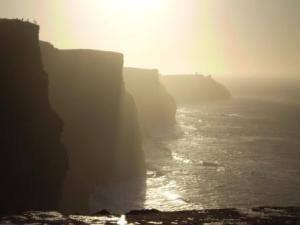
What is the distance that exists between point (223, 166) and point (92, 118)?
21572mm

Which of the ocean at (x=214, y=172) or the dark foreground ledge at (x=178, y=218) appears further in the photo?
the ocean at (x=214, y=172)

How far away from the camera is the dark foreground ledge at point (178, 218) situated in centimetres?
921

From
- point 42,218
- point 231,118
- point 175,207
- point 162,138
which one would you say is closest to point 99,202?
point 175,207

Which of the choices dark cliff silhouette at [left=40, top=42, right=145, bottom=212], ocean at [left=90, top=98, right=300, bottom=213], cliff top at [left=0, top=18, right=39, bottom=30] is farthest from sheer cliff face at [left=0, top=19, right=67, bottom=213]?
ocean at [left=90, top=98, right=300, bottom=213]

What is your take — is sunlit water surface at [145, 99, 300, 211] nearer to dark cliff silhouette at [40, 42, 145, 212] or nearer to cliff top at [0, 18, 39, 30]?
dark cliff silhouette at [40, 42, 145, 212]

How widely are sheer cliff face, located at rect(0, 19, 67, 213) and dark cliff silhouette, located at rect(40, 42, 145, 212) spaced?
10.6 metres

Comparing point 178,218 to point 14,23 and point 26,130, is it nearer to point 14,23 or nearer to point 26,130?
point 26,130

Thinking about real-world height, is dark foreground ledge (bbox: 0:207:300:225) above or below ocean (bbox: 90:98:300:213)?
above

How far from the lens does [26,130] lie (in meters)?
35.0

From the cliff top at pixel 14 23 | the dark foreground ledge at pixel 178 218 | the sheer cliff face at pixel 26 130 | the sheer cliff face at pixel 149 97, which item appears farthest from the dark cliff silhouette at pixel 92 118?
the sheer cliff face at pixel 149 97

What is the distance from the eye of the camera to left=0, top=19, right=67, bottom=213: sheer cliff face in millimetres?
31984

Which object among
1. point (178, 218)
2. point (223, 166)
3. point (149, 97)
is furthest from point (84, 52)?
point (149, 97)

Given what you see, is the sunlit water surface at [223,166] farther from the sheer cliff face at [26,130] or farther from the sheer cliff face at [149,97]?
the sheer cliff face at [26,130]

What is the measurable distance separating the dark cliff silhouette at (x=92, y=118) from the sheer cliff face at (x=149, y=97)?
155 feet
